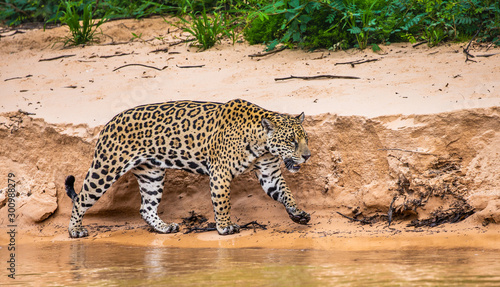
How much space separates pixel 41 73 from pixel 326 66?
468cm

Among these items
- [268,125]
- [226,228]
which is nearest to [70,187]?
[226,228]

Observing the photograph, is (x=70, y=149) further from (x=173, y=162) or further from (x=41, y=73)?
(x=41, y=73)

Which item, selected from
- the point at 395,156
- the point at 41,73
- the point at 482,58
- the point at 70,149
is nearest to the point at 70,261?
the point at 70,149

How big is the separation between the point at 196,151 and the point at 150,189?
865 mm

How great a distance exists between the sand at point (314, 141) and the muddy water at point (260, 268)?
17.4 inches

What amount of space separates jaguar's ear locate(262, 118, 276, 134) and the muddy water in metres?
1.29

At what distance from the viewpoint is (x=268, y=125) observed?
705 cm

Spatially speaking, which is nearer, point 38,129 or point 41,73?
point 38,129

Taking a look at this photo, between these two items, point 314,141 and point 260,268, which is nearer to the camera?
point 260,268

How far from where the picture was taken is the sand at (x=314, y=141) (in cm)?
684

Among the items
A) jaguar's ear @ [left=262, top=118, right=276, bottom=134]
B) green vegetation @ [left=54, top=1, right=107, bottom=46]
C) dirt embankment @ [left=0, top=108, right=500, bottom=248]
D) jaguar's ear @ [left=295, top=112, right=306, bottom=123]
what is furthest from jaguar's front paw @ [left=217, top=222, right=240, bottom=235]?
green vegetation @ [left=54, top=1, right=107, bottom=46]

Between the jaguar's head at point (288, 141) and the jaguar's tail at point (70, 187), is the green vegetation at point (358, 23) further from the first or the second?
the jaguar's tail at point (70, 187)

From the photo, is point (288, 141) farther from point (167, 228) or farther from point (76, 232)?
point (76, 232)

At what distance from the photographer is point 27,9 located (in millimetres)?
13844
